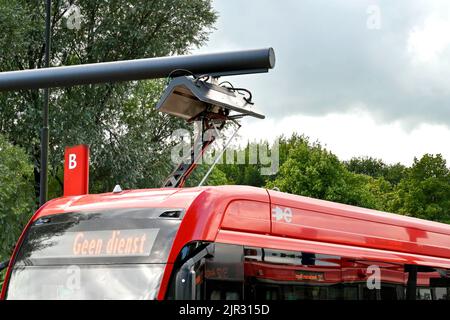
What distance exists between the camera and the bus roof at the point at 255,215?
7.52 m

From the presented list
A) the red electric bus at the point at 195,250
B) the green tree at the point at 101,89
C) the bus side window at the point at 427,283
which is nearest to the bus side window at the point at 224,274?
the red electric bus at the point at 195,250

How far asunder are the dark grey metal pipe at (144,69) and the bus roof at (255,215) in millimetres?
1152

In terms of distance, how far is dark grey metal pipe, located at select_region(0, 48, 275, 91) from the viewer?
7.67 m

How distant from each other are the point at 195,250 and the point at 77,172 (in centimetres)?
283

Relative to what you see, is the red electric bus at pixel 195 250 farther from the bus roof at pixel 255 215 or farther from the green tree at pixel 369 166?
the green tree at pixel 369 166

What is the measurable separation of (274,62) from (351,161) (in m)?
87.5

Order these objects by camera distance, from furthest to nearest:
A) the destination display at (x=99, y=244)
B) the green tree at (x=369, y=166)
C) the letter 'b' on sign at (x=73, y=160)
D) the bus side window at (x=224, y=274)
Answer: the green tree at (x=369, y=166) → the letter 'b' on sign at (x=73, y=160) → the destination display at (x=99, y=244) → the bus side window at (x=224, y=274)

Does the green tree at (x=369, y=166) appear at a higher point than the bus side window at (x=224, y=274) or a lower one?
higher

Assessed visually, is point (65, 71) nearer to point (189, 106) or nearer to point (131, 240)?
point (189, 106)

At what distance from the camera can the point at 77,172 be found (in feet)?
31.3

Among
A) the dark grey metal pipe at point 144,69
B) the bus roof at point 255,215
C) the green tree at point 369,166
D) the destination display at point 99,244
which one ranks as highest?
the green tree at point 369,166

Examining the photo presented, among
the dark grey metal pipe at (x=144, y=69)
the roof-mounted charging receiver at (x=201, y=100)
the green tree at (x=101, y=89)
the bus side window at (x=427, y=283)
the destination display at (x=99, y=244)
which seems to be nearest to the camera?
the destination display at (x=99, y=244)

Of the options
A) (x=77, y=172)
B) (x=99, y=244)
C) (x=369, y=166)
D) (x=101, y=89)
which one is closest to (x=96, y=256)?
(x=99, y=244)
